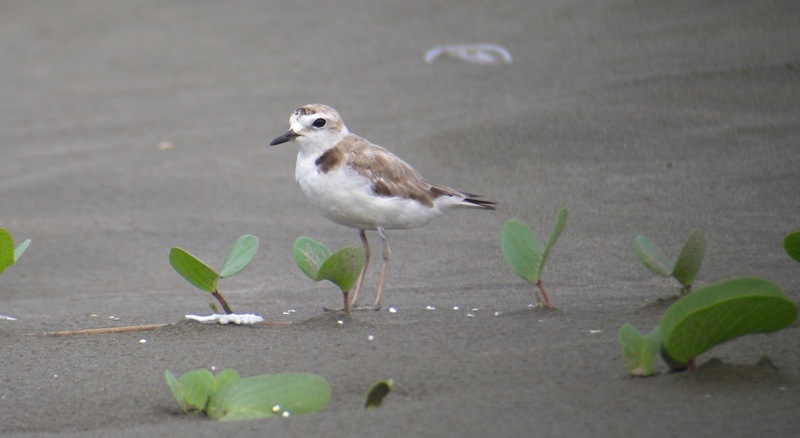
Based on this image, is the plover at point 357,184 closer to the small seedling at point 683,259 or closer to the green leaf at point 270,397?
the small seedling at point 683,259

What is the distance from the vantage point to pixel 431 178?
5.62 m

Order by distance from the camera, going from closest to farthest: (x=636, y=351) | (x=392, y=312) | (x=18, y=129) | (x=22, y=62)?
(x=636, y=351) → (x=392, y=312) → (x=18, y=129) → (x=22, y=62)

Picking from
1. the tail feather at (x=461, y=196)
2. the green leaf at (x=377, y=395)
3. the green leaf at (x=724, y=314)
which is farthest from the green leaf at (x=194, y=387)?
the tail feather at (x=461, y=196)

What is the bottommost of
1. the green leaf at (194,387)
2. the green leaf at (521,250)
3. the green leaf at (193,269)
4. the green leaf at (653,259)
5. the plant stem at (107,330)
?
the plant stem at (107,330)

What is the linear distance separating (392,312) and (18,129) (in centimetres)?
456

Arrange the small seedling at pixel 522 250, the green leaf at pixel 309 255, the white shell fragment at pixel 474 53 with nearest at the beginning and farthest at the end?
the small seedling at pixel 522 250
the green leaf at pixel 309 255
the white shell fragment at pixel 474 53

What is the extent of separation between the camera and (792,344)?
2.77m

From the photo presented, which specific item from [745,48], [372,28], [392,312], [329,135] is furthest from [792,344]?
[372,28]

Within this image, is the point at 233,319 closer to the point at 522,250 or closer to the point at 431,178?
the point at 522,250

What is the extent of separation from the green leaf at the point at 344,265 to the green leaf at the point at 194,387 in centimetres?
66

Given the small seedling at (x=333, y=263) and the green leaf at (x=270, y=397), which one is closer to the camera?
the green leaf at (x=270, y=397)

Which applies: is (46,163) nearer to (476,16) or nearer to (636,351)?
(476,16)

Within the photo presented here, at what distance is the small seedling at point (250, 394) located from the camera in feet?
8.32

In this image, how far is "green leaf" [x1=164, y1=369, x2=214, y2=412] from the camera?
261 centimetres
